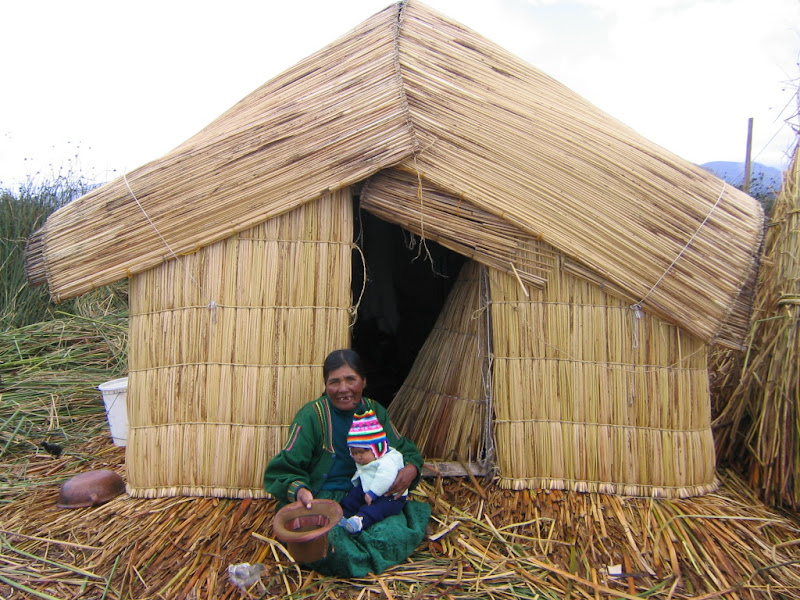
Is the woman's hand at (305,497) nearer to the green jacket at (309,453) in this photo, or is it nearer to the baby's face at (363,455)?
the green jacket at (309,453)

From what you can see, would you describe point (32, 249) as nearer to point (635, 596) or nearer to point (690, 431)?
point (635, 596)

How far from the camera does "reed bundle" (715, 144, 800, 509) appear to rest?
107 inches

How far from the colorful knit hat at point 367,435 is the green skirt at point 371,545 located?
25 cm

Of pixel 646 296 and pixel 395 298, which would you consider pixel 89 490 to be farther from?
pixel 646 296

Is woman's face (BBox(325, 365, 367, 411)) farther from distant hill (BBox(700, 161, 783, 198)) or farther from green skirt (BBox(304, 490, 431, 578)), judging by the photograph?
distant hill (BBox(700, 161, 783, 198))

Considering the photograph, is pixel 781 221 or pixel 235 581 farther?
pixel 781 221

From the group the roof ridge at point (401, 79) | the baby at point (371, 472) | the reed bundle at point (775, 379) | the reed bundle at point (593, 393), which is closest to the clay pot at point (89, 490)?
the baby at point (371, 472)

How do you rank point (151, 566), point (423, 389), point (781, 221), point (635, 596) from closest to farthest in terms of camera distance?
1. point (635, 596)
2. point (151, 566)
3. point (781, 221)
4. point (423, 389)

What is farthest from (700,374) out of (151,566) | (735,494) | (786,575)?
(151,566)

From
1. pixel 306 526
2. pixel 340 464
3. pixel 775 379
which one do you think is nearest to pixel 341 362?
pixel 340 464

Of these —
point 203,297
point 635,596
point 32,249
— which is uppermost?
point 32,249

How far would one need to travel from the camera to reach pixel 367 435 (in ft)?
7.88

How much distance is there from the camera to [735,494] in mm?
2807

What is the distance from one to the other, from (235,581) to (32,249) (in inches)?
71.4
